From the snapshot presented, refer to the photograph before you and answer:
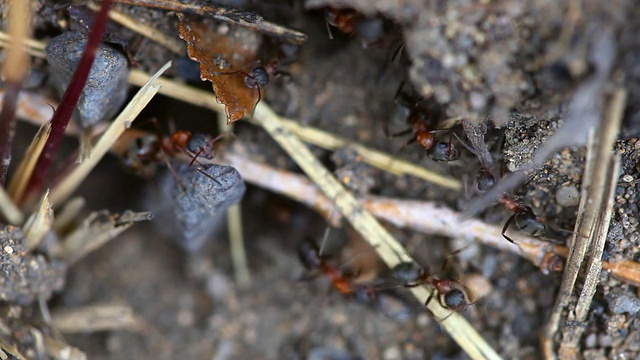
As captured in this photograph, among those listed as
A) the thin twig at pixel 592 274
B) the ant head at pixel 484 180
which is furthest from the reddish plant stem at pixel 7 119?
the thin twig at pixel 592 274

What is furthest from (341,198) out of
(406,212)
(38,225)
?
(38,225)

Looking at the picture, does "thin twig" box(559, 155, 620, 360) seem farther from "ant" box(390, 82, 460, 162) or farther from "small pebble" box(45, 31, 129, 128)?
"small pebble" box(45, 31, 129, 128)

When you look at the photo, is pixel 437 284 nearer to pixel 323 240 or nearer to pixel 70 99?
pixel 323 240

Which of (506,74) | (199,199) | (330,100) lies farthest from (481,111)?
(199,199)

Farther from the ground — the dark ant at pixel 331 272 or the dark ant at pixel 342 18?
the dark ant at pixel 342 18

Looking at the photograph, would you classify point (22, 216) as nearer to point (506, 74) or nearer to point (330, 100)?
point (330, 100)

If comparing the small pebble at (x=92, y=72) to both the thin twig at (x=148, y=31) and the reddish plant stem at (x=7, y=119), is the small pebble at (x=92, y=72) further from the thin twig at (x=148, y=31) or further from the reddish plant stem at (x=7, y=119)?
the reddish plant stem at (x=7, y=119)
